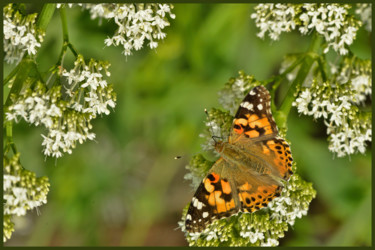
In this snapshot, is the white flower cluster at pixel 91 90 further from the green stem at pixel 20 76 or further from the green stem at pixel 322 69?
the green stem at pixel 322 69

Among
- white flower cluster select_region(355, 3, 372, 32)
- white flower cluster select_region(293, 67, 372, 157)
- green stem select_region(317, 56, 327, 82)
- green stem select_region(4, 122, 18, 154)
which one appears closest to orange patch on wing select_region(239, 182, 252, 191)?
white flower cluster select_region(293, 67, 372, 157)

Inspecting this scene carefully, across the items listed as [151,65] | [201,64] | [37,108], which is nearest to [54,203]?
[151,65]

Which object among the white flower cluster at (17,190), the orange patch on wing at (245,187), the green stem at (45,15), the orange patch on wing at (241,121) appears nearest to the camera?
the white flower cluster at (17,190)

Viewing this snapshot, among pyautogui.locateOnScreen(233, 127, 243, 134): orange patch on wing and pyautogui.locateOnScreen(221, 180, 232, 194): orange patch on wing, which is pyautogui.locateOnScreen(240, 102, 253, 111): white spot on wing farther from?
pyautogui.locateOnScreen(221, 180, 232, 194): orange patch on wing

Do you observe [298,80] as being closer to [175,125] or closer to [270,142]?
[270,142]

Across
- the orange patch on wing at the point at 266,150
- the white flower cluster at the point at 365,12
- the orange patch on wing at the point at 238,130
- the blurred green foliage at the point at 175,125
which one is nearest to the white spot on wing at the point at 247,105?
the orange patch on wing at the point at 238,130
